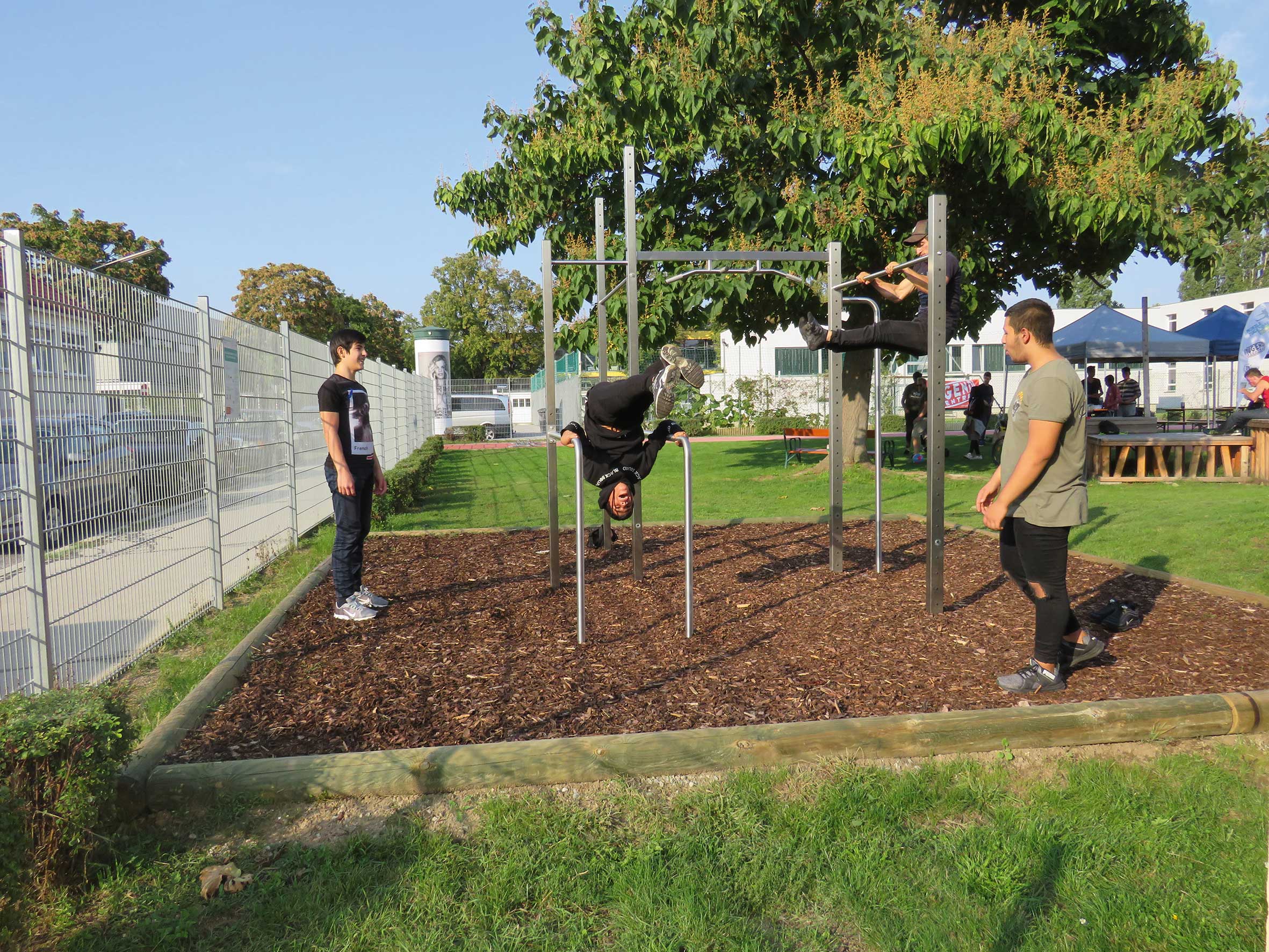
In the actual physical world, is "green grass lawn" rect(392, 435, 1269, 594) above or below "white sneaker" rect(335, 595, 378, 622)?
above

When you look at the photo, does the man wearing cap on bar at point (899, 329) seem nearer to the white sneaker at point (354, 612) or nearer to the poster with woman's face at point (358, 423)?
the poster with woman's face at point (358, 423)

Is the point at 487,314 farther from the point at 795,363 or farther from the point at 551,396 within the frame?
the point at 551,396

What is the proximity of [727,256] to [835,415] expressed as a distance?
1434 mm

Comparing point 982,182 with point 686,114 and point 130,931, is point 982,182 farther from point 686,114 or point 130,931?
point 130,931

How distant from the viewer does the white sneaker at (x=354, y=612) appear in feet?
18.8

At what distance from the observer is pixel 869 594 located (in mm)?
6078

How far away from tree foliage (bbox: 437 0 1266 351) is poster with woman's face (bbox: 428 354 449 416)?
2144 cm

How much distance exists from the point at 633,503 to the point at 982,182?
8.75 metres

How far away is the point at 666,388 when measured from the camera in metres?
4.88

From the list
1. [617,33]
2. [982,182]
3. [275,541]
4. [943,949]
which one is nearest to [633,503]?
→ [943,949]

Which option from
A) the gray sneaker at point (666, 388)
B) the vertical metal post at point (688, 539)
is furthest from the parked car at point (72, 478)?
the vertical metal post at point (688, 539)

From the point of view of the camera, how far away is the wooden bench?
A: 1271cm

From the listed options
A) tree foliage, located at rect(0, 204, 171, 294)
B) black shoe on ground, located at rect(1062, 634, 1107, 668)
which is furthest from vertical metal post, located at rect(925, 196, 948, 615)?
tree foliage, located at rect(0, 204, 171, 294)

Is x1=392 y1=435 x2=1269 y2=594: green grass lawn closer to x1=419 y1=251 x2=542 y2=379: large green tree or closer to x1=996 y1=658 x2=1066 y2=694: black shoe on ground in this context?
x1=996 y1=658 x2=1066 y2=694: black shoe on ground
